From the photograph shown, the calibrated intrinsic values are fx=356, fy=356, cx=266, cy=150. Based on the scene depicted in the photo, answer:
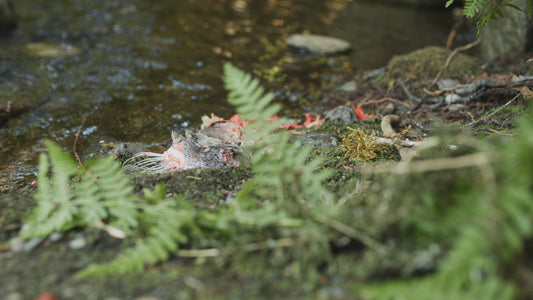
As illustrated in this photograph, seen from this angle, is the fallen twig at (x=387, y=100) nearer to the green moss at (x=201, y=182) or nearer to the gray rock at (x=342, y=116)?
the gray rock at (x=342, y=116)

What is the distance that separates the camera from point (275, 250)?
144cm

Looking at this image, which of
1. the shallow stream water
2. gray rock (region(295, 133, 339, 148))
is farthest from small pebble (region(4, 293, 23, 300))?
the shallow stream water

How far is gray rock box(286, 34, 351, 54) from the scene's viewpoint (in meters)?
8.43

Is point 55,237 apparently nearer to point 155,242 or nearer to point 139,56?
point 155,242

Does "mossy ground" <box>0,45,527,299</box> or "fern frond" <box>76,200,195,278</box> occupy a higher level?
"fern frond" <box>76,200,195,278</box>

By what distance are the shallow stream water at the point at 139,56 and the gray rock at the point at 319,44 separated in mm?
367

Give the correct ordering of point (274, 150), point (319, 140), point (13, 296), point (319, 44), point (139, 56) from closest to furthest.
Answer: point (13, 296) < point (274, 150) < point (319, 140) < point (139, 56) < point (319, 44)

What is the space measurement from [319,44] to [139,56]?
13.6 feet

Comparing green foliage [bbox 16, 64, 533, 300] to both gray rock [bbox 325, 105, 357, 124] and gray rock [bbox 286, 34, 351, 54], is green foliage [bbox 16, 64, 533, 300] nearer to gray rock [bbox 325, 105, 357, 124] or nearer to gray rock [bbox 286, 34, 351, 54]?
gray rock [bbox 325, 105, 357, 124]

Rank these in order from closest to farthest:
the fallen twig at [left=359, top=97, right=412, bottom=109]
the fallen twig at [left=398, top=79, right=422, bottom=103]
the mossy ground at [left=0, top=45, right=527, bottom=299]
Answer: the mossy ground at [left=0, top=45, right=527, bottom=299], the fallen twig at [left=359, top=97, right=412, bottom=109], the fallen twig at [left=398, top=79, right=422, bottom=103]

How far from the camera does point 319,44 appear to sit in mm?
8617

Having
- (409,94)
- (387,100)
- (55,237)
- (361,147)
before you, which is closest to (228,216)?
(55,237)

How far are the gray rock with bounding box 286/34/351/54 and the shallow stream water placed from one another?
1.20 feet

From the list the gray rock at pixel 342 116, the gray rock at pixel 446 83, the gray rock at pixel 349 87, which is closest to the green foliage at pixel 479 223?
the gray rock at pixel 342 116
